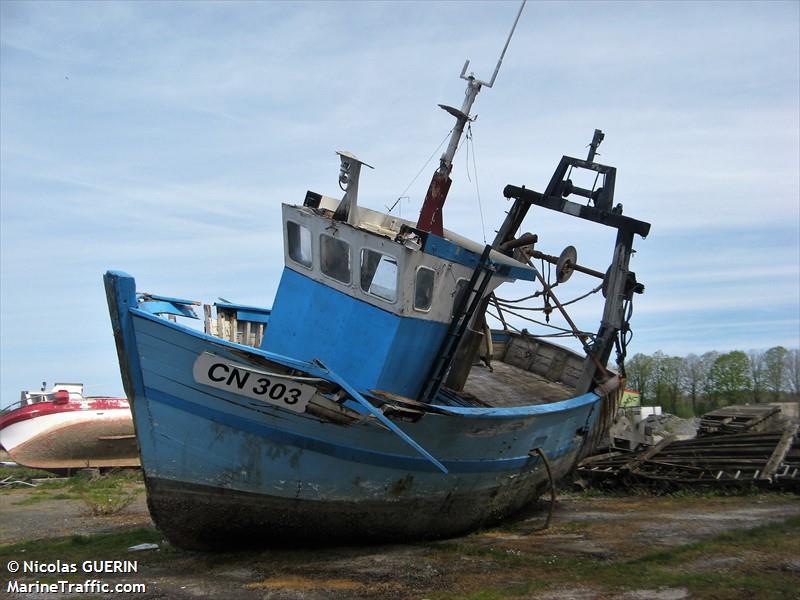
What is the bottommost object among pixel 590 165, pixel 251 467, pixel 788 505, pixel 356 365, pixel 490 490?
pixel 788 505

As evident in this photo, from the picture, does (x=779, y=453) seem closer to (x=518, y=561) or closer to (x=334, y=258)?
(x=518, y=561)

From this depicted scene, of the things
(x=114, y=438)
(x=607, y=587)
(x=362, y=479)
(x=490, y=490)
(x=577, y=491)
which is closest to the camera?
(x=607, y=587)

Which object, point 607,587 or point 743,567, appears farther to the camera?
point 743,567

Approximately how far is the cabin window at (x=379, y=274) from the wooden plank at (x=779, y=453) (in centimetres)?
816

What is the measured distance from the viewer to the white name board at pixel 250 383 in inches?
284

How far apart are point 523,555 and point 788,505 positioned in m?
5.56

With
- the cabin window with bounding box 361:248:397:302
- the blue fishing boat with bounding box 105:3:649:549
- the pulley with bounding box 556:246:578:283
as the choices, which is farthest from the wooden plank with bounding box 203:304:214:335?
the pulley with bounding box 556:246:578:283

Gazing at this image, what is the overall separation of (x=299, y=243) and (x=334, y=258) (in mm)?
708

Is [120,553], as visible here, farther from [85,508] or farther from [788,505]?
[788,505]

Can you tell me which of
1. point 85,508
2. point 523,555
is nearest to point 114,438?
point 85,508

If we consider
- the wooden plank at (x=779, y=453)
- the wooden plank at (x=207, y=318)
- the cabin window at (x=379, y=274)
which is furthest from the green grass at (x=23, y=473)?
the wooden plank at (x=779, y=453)

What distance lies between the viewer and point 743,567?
733 cm

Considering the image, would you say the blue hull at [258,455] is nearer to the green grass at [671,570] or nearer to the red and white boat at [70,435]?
the green grass at [671,570]

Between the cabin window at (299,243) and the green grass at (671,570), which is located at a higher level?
the cabin window at (299,243)
